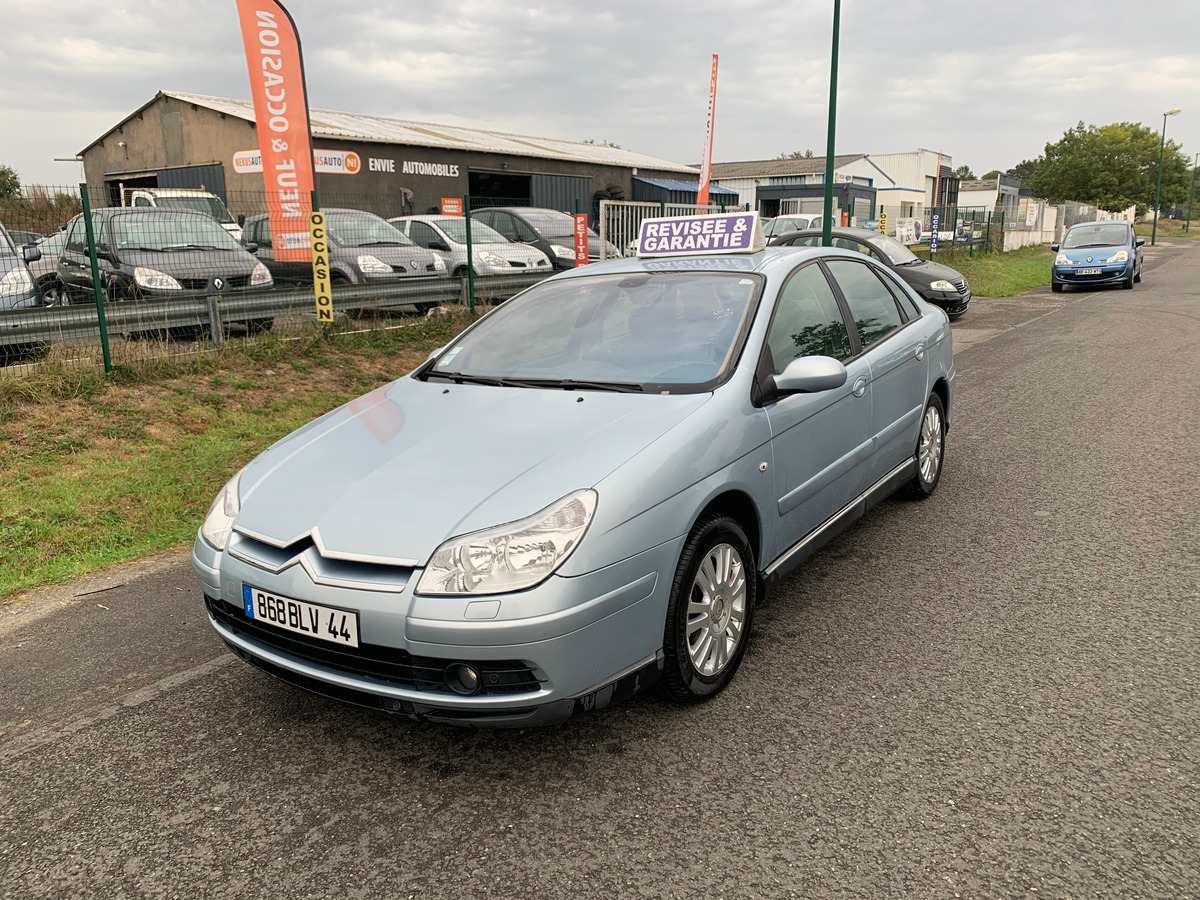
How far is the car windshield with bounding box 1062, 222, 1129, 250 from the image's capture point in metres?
20.7

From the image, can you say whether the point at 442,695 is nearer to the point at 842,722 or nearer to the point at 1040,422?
the point at 842,722

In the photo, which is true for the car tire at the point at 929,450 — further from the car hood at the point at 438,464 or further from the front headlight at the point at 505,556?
the front headlight at the point at 505,556

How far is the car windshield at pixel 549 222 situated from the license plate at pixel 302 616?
481 inches

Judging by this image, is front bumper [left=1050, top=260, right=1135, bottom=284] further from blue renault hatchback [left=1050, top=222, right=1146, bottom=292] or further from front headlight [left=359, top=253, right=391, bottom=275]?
front headlight [left=359, top=253, right=391, bottom=275]

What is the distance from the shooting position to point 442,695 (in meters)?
2.51

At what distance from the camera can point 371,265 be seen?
37.0 feet

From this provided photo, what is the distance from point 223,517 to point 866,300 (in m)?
3.33

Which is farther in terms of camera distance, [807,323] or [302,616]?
[807,323]

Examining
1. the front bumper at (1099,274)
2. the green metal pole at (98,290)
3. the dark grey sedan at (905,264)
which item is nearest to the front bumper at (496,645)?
the green metal pole at (98,290)

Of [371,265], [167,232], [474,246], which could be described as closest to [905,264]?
[474,246]

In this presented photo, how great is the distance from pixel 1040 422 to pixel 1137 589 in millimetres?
3741

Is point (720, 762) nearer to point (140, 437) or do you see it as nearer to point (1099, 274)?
point (140, 437)

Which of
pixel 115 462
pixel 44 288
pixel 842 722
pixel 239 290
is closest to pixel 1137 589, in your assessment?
pixel 842 722

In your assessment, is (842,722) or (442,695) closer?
(442,695)
